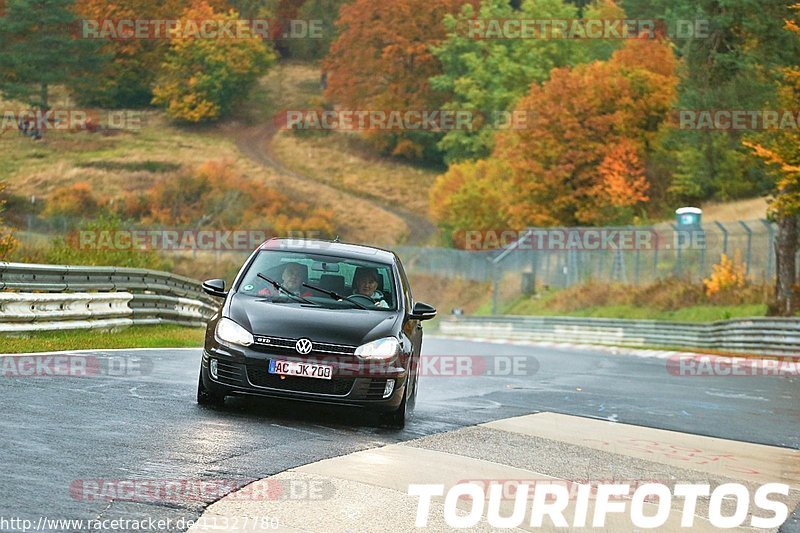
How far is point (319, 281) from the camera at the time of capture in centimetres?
1266

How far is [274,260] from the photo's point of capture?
1288cm

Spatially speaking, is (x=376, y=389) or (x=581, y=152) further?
(x=581, y=152)

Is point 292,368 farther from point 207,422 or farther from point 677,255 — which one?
point 677,255

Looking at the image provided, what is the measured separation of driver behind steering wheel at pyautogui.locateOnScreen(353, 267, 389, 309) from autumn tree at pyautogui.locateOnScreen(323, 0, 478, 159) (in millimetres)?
109023

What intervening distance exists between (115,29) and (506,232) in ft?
229

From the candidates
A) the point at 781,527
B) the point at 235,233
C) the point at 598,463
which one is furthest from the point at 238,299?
the point at 235,233

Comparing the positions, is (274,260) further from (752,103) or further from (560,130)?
(560,130)

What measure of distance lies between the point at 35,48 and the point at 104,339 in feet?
338

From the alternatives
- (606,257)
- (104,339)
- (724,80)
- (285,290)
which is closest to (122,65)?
(724,80)

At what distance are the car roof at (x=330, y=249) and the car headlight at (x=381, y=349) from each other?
5.12 ft

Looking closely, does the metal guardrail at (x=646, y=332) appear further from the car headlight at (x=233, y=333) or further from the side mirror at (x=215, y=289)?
the car headlight at (x=233, y=333)

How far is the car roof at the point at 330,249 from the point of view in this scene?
1303 centimetres

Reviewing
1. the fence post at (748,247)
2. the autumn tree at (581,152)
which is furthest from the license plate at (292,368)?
the autumn tree at (581,152)

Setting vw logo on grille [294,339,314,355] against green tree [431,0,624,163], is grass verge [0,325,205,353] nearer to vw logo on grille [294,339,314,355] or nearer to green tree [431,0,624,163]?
vw logo on grille [294,339,314,355]
